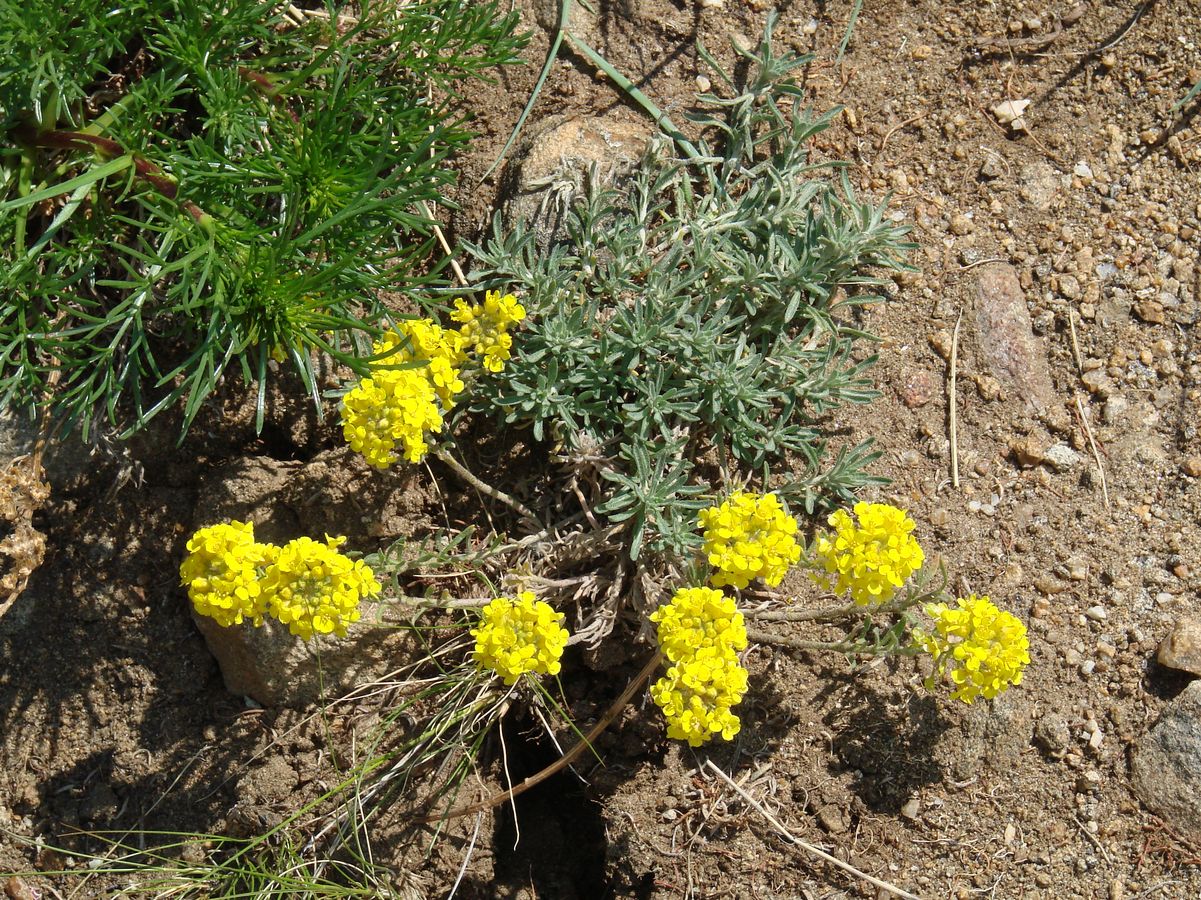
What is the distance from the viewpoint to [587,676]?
3754 mm

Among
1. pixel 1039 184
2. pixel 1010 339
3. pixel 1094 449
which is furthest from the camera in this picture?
pixel 1039 184

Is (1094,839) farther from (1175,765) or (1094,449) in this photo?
(1094,449)

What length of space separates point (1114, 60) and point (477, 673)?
318 centimetres

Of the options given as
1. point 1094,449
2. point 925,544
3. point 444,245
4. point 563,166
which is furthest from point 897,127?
point 444,245

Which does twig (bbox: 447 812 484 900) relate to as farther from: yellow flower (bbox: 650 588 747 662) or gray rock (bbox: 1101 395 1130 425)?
gray rock (bbox: 1101 395 1130 425)

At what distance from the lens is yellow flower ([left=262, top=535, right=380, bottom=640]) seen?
9.70 feet

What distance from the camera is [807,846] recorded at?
3.49 meters

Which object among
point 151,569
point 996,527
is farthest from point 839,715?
point 151,569

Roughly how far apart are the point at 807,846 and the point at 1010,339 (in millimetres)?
1883

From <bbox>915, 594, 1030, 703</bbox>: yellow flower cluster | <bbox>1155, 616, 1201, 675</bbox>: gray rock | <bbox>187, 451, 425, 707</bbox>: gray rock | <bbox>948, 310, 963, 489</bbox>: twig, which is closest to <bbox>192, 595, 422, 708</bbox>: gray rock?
<bbox>187, 451, 425, 707</bbox>: gray rock

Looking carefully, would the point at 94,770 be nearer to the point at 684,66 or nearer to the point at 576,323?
the point at 576,323

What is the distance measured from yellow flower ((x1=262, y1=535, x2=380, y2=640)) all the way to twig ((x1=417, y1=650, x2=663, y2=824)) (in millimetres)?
925

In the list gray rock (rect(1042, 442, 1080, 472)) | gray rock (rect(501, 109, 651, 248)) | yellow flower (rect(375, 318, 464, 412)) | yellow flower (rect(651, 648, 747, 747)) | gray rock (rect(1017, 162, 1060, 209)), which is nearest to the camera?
yellow flower (rect(651, 648, 747, 747))

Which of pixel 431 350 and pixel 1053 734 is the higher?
pixel 431 350
